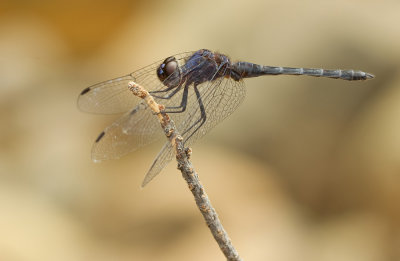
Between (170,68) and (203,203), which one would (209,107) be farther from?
(203,203)

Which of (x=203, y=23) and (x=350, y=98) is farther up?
(x=203, y=23)

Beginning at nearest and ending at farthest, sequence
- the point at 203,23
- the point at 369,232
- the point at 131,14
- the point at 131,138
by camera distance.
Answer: the point at 131,138 → the point at 369,232 → the point at 203,23 → the point at 131,14

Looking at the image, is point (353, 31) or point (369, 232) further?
point (353, 31)

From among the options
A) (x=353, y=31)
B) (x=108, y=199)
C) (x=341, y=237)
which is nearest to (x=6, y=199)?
(x=108, y=199)

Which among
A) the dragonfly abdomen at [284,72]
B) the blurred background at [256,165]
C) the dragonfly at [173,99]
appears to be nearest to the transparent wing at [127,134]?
the dragonfly at [173,99]

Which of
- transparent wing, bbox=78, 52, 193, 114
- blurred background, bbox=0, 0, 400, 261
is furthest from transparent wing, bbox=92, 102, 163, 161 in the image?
blurred background, bbox=0, 0, 400, 261

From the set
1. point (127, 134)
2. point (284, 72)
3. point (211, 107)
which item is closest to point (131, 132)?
point (127, 134)

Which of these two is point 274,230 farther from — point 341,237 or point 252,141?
point 252,141

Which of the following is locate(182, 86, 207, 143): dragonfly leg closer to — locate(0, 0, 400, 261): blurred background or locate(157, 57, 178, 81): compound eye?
locate(157, 57, 178, 81): compound eye
